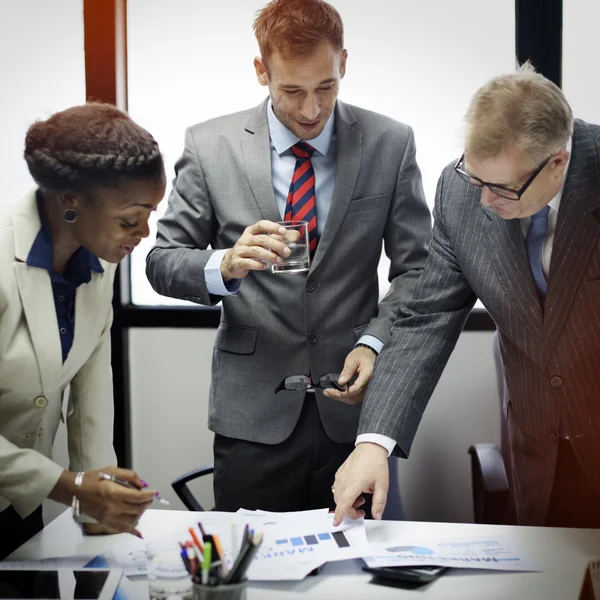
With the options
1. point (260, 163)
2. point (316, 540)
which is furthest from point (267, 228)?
point (316, 540)

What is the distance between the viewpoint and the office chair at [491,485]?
2314mm

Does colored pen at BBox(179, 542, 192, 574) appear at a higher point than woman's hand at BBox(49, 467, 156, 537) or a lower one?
higher

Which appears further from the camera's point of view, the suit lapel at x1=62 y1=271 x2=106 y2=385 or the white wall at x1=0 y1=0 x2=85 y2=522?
the white wall at x1=0 y1=0 x2=85 y2=522

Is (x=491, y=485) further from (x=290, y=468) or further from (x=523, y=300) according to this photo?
(x=523, y=300)

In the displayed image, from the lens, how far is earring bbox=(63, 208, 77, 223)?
1.56 metres

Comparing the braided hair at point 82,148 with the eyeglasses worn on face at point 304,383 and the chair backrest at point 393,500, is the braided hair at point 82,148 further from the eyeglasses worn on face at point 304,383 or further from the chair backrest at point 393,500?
the chair backrest at point 393,500

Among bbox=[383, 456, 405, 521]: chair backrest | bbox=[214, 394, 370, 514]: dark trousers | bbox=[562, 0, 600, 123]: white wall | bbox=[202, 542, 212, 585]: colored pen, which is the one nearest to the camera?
bbox=[202, 542, 212, 585]: colored pen

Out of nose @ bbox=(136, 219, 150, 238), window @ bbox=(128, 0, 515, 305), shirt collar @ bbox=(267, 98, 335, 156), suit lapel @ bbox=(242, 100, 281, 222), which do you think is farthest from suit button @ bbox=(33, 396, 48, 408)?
window @ bbox=(128, 0, 515, 305)

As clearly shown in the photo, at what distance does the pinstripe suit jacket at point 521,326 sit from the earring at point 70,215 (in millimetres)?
767

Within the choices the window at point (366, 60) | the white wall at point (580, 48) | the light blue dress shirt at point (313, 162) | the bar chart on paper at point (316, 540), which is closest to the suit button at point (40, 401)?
the bar chart on paper at point (316, 540)

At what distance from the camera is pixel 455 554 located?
62.0 inches

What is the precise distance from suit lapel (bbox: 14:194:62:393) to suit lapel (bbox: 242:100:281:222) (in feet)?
2.28

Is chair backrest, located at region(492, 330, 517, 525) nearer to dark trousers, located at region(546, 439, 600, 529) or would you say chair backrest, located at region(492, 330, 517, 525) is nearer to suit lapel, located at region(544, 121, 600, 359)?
dark trousers, located at region(546, 439, 600, 529)

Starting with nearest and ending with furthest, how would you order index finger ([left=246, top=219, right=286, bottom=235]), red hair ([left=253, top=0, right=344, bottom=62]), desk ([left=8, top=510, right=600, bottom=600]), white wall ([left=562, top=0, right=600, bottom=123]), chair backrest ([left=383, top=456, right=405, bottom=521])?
desk ([left=8, top=510, right=600, bottom=600]) < index finger ([left=246, top=219, right=286, bottom=235]) < red hair ([left=253, top=0, right=344, bottom=62]) < chair backrest ([left=383, top=456, right=405, bottom=521]) < white wall ([left=562, top=0, right=600, bottom=123])
